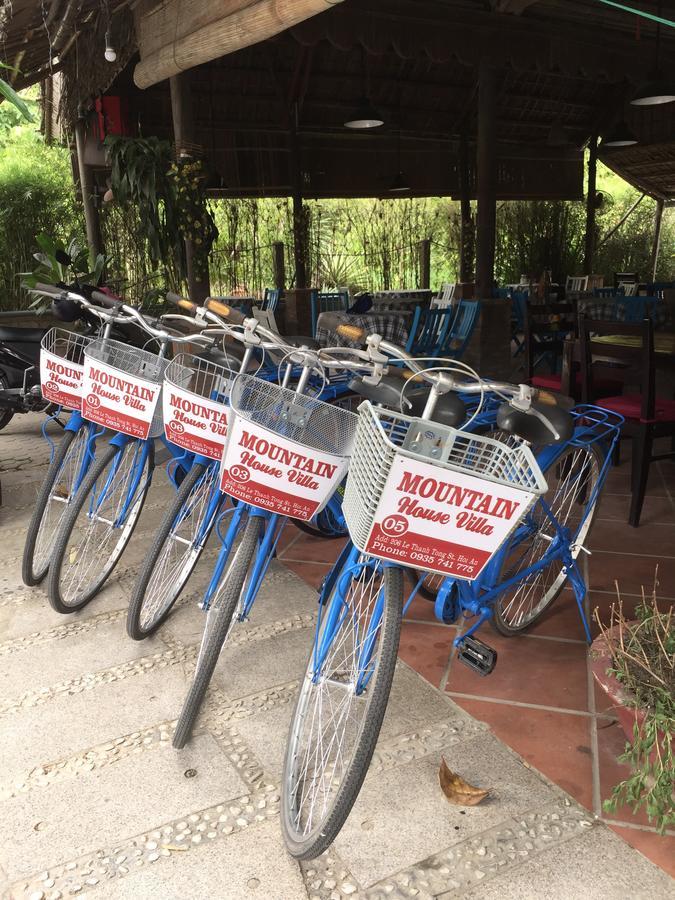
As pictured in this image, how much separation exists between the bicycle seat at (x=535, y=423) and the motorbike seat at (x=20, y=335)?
13.4 ft

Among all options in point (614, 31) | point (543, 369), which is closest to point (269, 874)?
point (543, 369)

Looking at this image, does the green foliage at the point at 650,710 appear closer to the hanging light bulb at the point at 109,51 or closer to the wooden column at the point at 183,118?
the wooden column at the point at 183,118

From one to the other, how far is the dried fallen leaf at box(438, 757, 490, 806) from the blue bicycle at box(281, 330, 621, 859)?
25 cm

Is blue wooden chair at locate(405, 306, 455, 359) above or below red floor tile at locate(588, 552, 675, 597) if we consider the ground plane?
above

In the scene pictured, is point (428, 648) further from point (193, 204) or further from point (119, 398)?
point (193, 204)

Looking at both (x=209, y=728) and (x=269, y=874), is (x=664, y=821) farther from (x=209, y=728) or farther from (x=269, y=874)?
(x=209, y=728)

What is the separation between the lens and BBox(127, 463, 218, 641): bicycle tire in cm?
226

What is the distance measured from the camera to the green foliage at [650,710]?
4.73ft

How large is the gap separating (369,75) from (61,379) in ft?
25.4

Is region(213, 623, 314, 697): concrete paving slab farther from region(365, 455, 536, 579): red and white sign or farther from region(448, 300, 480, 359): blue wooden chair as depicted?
region(448, 300, 480, 359): blue wooden chair

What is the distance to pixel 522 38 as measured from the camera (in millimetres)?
6484

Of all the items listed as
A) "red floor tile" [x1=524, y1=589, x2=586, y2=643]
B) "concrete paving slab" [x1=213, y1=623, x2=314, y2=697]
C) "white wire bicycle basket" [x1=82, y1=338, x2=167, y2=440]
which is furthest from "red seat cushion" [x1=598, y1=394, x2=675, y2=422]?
"white wire bicycle basket" [x1=82, y1=338, x2=167, y2=440]

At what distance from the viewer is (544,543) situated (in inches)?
91.5

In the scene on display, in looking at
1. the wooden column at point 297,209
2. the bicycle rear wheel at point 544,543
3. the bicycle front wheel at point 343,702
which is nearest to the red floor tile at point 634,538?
the bicycle rear wheel at point 544,543
